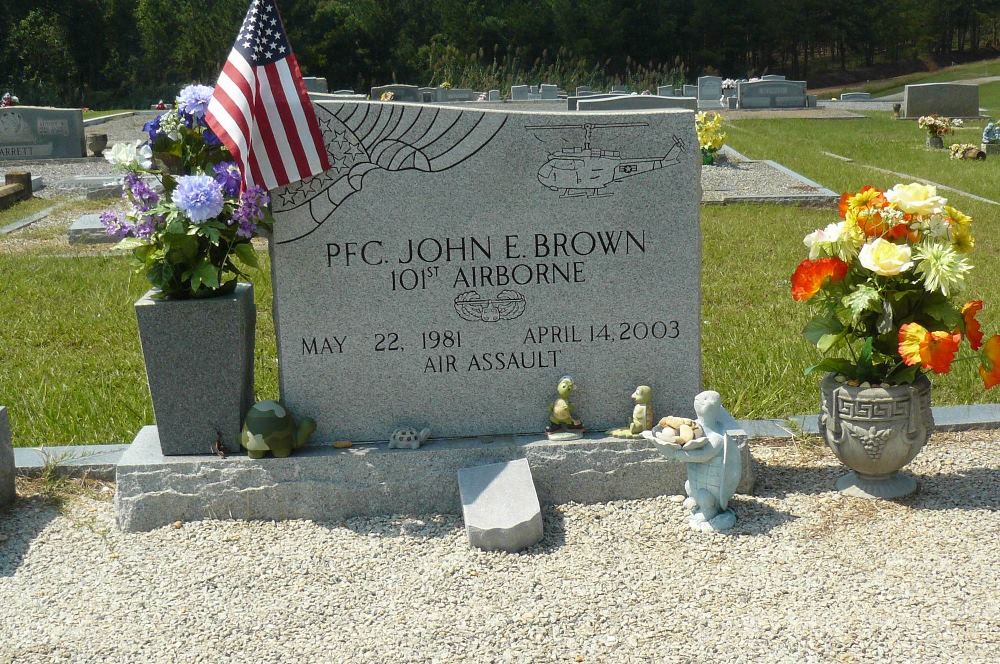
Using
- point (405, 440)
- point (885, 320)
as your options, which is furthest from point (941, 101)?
point (405, 440)

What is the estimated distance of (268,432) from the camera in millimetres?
3783

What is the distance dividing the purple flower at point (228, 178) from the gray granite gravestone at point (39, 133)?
15.9 m

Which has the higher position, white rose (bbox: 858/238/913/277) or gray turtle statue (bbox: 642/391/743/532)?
white rose (bbox: 858/238/913/277)

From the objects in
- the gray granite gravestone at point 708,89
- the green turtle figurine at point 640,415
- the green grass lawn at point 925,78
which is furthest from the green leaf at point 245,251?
the green grass lawn at point 925,78

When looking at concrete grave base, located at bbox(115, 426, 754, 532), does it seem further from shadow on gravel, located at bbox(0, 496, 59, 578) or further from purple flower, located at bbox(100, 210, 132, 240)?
purple flower, located at bbox(100, 210, 132, 240)

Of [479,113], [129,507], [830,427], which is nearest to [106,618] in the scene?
[129,507]

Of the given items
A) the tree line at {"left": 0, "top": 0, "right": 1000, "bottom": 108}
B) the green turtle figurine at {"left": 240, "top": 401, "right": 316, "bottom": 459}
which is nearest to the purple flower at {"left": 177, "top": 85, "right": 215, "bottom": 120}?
the green turtle figurine at {"left": 240, "top": 401, "right": 316, "bottom": 459}

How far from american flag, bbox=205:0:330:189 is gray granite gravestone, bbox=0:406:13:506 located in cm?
139

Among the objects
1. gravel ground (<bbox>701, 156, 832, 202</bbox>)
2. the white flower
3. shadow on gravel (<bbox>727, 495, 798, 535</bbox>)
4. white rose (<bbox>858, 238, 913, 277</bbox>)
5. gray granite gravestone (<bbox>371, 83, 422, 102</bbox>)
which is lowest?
shadow on gravel (<bbox>727, 495, 798, 535</bbox>)

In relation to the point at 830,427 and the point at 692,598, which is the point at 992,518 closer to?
the point at 830,427

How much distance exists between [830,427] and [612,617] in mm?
1233

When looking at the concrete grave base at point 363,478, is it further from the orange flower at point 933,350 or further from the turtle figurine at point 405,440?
the orange flower at point 933,350

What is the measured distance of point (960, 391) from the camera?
5.12 meters

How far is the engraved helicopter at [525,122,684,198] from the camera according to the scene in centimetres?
387
